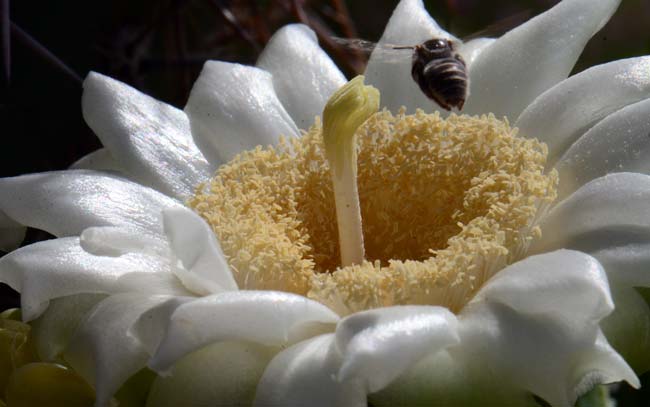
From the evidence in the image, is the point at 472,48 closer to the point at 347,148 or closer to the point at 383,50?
the point at 383,50

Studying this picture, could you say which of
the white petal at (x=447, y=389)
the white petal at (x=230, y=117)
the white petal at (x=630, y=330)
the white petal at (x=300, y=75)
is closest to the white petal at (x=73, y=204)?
the white petal at (x=230, y=117)

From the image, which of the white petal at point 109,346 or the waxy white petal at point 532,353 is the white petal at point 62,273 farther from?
the waxy white petal at point 532,353

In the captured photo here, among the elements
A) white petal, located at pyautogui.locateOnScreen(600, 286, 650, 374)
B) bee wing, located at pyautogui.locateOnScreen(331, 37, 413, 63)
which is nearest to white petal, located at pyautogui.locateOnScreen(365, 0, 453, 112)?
bee wing, located at pyautogui.locateOnScreen(331, 37, 413, 63)

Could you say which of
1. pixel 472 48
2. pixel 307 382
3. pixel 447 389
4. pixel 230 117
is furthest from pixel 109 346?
pixel 472 48

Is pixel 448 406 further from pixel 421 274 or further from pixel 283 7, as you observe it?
pixel 283 7

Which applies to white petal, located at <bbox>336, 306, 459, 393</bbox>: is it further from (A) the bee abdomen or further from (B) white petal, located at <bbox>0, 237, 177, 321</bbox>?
(A) the bee abdomen

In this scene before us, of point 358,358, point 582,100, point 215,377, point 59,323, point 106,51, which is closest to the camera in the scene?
point 358,358
